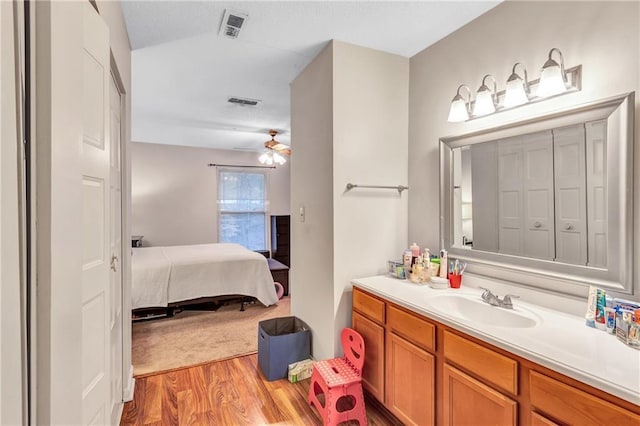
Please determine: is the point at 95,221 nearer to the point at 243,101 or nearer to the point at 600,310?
the point at 600,310

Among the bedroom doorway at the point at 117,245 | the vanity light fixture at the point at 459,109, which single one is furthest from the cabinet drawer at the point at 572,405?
the bedroom doorway at the point at 117,245

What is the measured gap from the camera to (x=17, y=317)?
0.58m

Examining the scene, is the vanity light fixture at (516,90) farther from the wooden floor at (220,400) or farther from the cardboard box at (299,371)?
the cardboard box at (299,371)

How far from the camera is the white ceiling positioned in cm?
179

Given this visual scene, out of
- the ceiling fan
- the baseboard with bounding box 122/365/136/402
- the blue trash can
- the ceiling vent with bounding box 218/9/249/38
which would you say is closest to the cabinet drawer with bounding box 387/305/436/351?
the blue trash can

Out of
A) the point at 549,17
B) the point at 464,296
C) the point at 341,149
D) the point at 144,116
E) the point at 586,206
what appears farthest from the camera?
the point at 144,116

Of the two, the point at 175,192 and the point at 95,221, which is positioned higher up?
the point at 175,192

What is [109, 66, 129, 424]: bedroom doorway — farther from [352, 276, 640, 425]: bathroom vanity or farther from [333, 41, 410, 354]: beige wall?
[352, 276, 640, 425]: bathroom vanity

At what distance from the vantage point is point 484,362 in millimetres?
1264

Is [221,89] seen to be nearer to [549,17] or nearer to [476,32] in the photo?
[476,32]

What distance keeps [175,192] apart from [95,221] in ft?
16.0

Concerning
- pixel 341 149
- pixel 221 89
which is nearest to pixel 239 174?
pixel 221 89

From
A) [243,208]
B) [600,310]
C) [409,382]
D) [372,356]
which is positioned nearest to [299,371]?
[372,356]

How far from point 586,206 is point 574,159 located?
0.74ft
